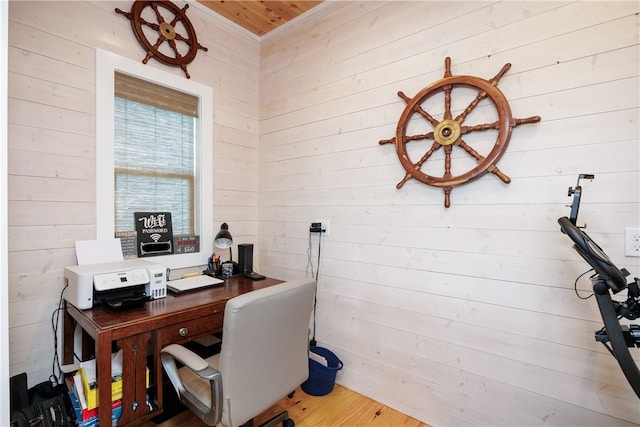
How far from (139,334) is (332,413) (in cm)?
122

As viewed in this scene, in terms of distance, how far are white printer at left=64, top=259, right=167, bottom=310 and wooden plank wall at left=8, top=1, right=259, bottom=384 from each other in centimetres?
18

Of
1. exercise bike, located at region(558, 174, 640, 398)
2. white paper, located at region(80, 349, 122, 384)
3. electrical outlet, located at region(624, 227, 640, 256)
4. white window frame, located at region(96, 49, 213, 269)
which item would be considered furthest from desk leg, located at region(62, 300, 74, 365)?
electrical outlet, located at region(624, 227, 640, 256)

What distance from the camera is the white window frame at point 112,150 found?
1855 mm

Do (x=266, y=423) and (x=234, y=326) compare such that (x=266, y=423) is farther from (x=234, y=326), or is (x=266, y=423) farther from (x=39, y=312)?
(x=39, y=312)

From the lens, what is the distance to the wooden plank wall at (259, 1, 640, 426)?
1.36 m

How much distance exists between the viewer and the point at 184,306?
160 cm

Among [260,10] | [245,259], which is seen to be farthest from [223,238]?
[260,10]

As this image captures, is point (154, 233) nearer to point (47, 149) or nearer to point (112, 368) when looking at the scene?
point (47, 149)

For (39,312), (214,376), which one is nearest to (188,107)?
(39,312)

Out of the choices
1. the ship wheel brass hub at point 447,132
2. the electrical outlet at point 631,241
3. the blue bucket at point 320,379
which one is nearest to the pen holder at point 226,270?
the blue bucket at point 320,379

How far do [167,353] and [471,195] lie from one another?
170cm

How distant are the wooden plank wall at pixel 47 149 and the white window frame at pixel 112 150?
0.04 m

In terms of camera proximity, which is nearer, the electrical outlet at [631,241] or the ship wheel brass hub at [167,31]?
the electrical outlet at [631,241]

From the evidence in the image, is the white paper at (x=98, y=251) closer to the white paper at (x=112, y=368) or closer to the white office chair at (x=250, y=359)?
the white paper at (x=112, y=368)
